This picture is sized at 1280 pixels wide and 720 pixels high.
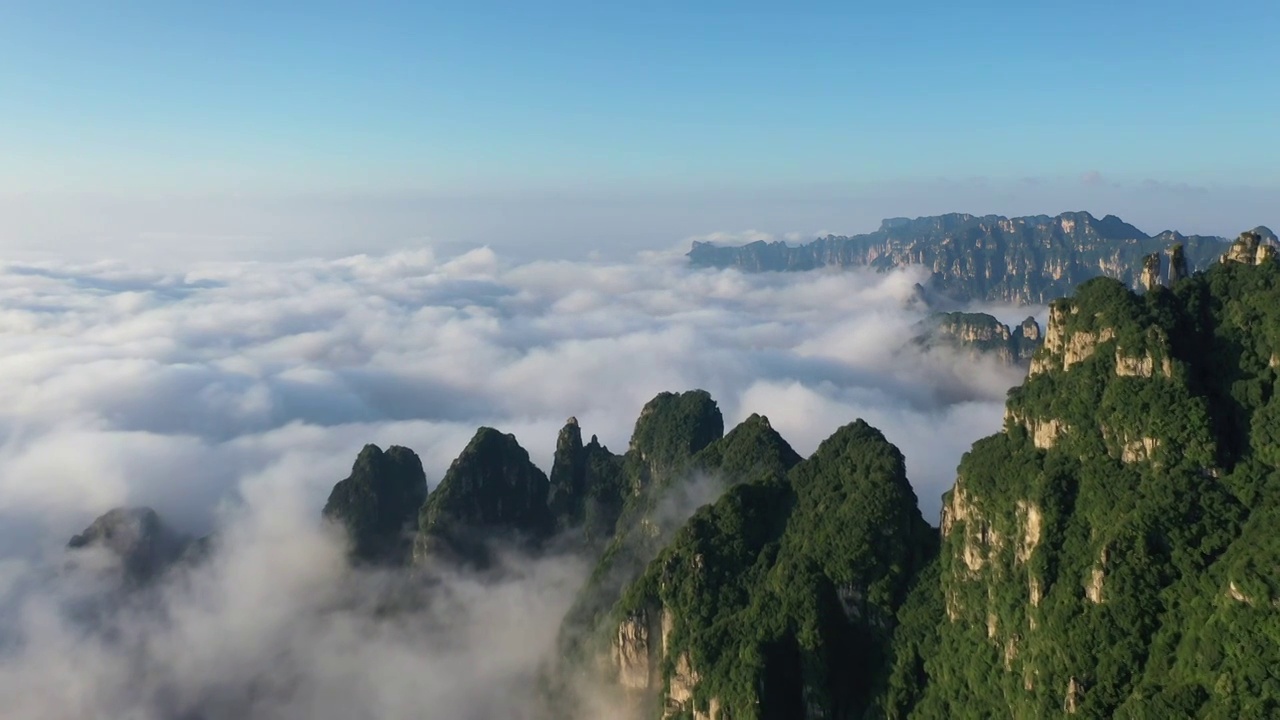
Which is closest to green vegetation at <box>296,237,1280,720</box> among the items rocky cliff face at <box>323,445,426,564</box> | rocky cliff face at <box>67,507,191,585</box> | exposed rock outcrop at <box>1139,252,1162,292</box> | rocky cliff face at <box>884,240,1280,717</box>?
rocky cliff face at <box>884,240,1280,717</box>

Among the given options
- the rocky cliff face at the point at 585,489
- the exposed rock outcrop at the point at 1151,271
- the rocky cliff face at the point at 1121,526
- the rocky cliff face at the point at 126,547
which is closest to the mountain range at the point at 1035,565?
the rocky cliff face at the point at 1121,526

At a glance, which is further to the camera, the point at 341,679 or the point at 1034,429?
the point at 341,679

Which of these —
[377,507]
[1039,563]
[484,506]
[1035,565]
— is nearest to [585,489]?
[484,506]

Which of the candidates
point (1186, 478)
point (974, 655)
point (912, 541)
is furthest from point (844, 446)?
point (1186, 478)

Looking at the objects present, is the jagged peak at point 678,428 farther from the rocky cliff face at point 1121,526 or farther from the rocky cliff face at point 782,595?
the rocky cliff face at point 1121,526

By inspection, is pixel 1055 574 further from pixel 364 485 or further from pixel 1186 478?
pixel 364 485

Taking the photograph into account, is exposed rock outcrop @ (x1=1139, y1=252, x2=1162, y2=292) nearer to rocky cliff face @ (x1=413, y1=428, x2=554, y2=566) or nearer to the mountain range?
the mountain range

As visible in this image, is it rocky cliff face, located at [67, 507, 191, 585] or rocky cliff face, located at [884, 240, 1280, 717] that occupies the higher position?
rocky cliff face, located at [884, 240, 1280, 717]
